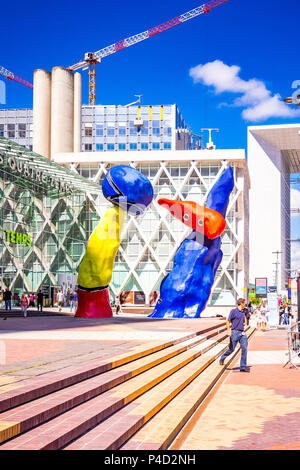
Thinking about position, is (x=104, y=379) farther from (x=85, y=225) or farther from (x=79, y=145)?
(x=79, y=145)

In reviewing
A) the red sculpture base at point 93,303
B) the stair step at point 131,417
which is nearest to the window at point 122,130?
the red sculpture base at point 93,303

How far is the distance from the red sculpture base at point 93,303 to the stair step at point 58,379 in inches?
735

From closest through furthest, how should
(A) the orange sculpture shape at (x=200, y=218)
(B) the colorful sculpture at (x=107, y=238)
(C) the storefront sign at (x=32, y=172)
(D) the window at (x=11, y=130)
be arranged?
(B) the colorful sculpture at (x=107, y=238), (A) the orange sculpture shape at (x=200, y=218), (C) the storefront sign at (x=32, y=172), (D) the window at (x=11, y=130)

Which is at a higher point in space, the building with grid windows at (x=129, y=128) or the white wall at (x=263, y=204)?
the building with grid windows at (x=129, y=128)

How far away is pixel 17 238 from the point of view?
4109cm

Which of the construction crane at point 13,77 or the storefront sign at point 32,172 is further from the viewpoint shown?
the construction crane at point 13,77

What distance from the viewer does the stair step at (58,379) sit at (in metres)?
6.40

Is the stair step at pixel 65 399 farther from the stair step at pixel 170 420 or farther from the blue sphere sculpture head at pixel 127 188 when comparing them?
the blue sphere sculpture head at pixel 127 188

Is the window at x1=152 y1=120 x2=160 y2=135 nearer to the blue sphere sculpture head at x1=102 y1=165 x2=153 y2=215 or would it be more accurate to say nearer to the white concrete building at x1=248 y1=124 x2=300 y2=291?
the white concrete building at x1=248 y1=124 x2=300 y2=291

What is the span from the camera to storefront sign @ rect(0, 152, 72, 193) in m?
37.9

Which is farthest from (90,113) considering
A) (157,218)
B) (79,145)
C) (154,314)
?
(154,314)

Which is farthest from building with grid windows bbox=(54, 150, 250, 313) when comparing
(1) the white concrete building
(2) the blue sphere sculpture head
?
(1) the white concrete building

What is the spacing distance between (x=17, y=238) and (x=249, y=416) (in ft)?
113

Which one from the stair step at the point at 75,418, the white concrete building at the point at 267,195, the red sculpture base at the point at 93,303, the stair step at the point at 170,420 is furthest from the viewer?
the white concrete building at the point at 267,195
